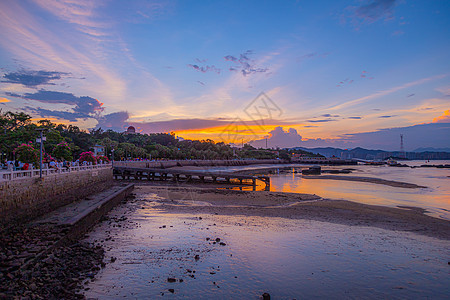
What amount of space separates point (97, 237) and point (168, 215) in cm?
597

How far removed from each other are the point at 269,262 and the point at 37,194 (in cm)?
1624

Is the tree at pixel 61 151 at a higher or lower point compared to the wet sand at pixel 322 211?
Answer: higher

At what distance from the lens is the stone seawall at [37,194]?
13.9 metres

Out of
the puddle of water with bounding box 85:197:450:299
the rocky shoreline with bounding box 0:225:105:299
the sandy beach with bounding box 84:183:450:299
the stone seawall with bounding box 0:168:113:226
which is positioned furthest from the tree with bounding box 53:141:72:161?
the rocky shoreline with bounding box 0:225:105:299

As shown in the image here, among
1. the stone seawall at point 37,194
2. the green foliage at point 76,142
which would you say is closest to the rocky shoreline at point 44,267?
the stone seawall at point 37,194

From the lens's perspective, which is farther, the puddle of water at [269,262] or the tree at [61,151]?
the tree at [61,151]

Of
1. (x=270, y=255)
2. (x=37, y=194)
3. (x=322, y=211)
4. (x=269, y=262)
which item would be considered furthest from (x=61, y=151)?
(x=269, y=262)

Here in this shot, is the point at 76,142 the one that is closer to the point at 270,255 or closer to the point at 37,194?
the point at 37,194

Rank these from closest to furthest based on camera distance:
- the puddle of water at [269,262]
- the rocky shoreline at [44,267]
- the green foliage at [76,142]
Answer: the rocky shoreline at [44,267] → the puddle of water at [269,262] → the green foliage at [76,142]

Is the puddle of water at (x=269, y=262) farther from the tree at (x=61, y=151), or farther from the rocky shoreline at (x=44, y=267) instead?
the tree at (x=61, y=151)

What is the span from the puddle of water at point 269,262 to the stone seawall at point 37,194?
177 inches

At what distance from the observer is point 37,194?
17.8 metres

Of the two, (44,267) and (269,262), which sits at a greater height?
(44,267)

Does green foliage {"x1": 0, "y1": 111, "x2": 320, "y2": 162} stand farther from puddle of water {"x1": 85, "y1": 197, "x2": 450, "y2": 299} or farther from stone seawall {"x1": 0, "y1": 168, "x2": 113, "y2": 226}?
puddle of water {"x1": 85, "y1": 197, "x2": 450, "y2": 299}
